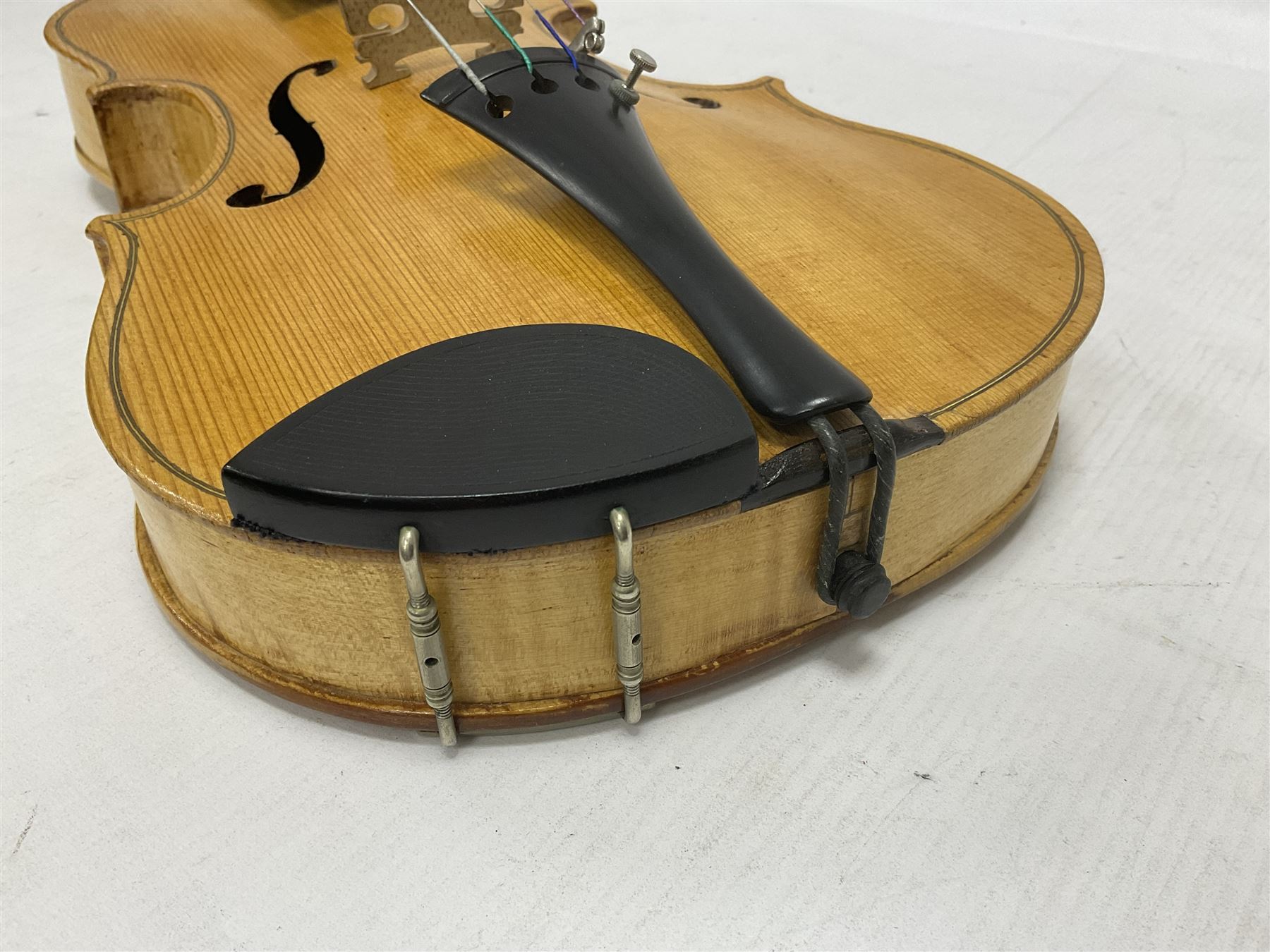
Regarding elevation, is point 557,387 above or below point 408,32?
below

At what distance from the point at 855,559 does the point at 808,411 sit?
0.18m

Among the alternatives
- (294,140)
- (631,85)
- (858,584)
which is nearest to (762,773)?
(858,584)

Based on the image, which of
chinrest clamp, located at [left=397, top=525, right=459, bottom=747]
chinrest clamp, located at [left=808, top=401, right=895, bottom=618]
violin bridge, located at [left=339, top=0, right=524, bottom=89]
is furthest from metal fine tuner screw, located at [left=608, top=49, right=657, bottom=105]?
chinrest clamp, located at [left=397, top=525, right=459, bottom=747]

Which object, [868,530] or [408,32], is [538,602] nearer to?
[868,530]

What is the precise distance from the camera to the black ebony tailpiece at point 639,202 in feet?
2.97

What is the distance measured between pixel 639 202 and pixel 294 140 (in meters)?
0.56

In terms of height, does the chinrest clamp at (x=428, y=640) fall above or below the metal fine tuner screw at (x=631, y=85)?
below

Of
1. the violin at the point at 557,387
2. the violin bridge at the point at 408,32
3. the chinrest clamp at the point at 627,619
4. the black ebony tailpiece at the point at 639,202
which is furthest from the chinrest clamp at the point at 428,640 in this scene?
the violin bridge at the point at 408,32

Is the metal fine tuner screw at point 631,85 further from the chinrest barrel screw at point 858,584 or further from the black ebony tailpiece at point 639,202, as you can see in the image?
the chinrest barrel screw at point 858,584

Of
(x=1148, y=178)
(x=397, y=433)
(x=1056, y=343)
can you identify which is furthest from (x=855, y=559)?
(x=1148, y=178)

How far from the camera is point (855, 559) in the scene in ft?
3.23

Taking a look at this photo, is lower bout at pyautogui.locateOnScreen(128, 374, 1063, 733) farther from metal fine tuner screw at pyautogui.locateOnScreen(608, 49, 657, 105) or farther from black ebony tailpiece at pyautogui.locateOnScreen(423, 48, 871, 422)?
metal fine tuner screw at pyautogui.locateOnScreen(608, 49, 657, 105)

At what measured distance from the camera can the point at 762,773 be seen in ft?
3.36

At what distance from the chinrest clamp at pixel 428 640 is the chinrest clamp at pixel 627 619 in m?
0.15
